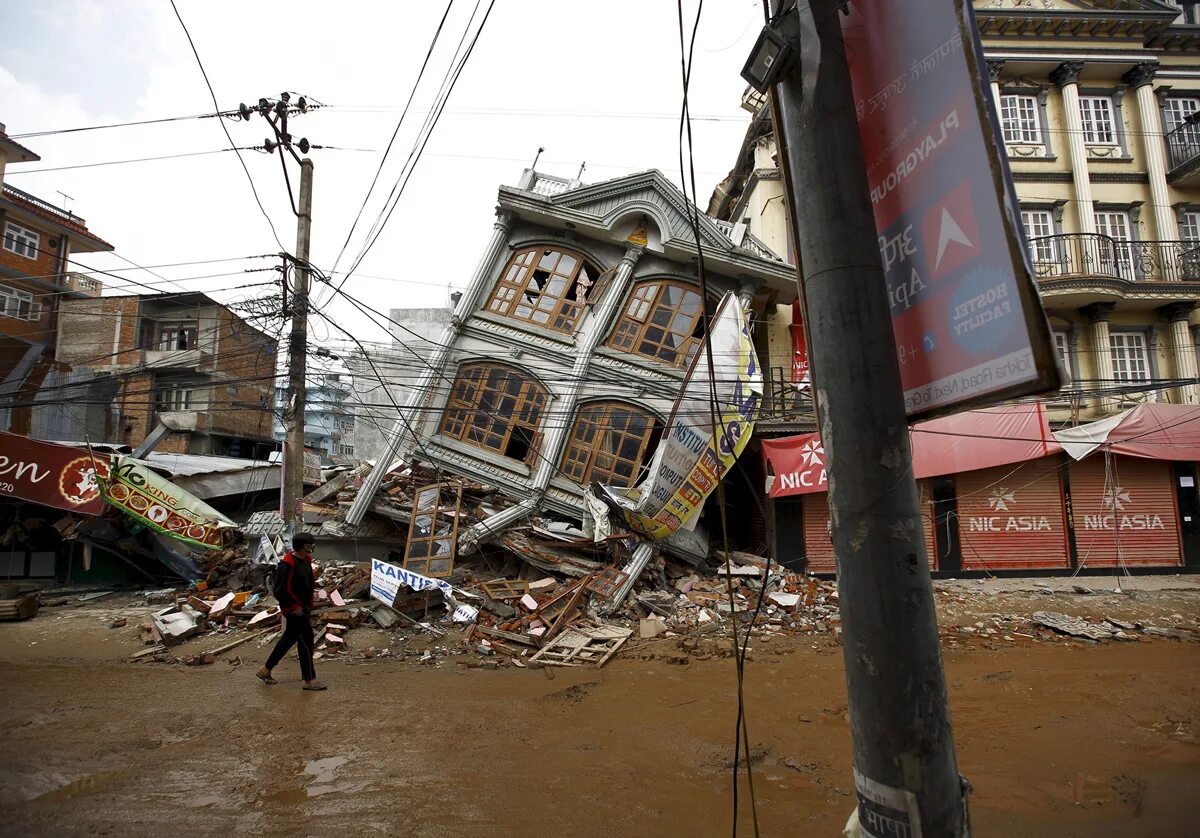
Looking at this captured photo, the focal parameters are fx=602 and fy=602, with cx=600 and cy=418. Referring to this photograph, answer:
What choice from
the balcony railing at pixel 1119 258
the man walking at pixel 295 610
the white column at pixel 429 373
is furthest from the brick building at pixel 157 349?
the balcony railing at pixel 1119 258

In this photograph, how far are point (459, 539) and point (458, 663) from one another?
3889mm

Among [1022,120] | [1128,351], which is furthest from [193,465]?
[1128,351]

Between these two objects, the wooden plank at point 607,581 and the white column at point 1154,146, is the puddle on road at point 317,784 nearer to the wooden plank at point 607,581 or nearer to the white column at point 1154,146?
the wooden plank at point 607,581

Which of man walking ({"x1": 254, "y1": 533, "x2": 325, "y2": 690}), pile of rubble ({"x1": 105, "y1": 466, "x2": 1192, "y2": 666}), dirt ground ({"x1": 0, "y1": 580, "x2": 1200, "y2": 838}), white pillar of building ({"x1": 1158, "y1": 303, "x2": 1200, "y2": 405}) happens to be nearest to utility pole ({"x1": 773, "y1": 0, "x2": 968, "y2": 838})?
dirt ground ({"x1": 0, "y1": 580, "x2": 1200, "y2": 838})

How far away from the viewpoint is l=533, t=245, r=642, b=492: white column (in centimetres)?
1400

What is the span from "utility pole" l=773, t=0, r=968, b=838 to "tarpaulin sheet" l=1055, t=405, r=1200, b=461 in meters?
15.5

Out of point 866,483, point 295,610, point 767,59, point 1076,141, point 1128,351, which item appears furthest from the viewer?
point 1076,141

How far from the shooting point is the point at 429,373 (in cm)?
1466

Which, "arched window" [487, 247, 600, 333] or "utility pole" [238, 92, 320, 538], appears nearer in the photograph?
"utility pole" [238, 92, 320, 538]

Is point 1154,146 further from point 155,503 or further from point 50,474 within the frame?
point 50,474

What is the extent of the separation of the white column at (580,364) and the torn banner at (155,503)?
7.02 metres

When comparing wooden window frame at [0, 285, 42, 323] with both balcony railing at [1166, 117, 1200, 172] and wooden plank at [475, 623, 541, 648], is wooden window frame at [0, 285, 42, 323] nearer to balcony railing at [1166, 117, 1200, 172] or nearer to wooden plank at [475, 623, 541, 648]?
wooden plank at [475, 623, 541, 648]

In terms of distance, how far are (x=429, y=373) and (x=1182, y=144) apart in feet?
73.2

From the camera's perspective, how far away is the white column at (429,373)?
13.7m
